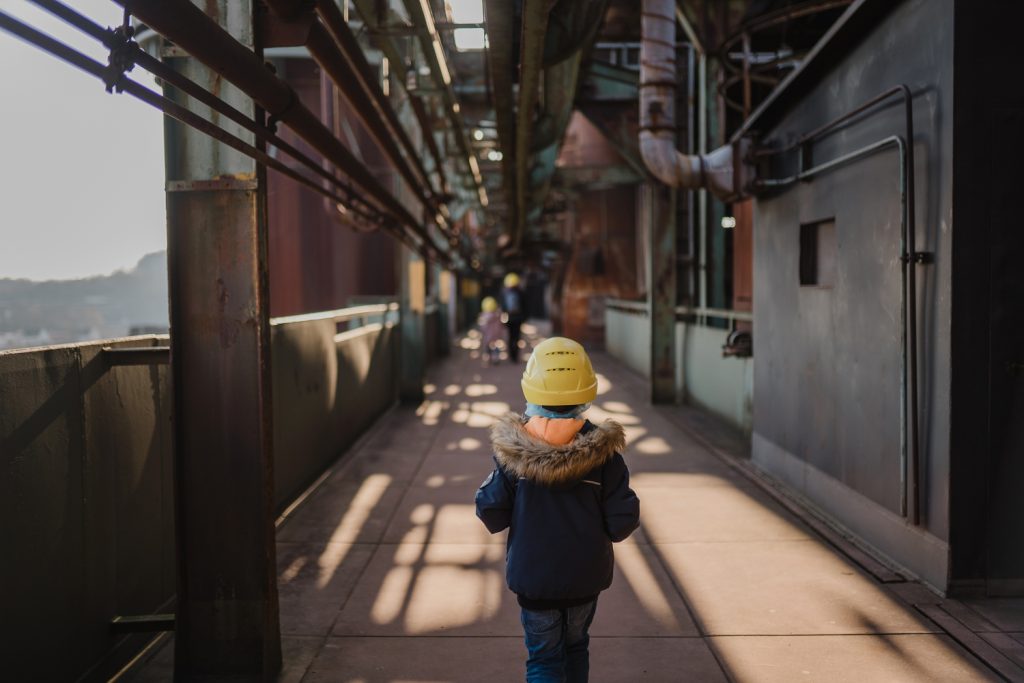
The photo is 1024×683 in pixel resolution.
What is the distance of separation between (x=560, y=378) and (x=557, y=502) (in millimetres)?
444

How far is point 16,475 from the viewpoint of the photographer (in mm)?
3211

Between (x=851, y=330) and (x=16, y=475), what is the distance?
17.2 ft

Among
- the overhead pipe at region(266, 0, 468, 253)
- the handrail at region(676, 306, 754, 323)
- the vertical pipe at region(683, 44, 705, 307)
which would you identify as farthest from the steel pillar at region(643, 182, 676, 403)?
the overhead pipe at region(266, 0, 468, 253)

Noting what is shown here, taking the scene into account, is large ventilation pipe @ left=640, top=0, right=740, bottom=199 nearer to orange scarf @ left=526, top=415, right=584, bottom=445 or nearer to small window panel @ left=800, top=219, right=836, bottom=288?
small window panel @ left=800, top=219, right=836, bottom=288

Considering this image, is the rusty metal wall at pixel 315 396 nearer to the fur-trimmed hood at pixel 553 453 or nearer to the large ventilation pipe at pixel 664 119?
the fur-trimmed hood at pixel 553 453

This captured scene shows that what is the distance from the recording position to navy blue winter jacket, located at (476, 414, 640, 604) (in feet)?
10.2

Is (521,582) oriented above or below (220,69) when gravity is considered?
below

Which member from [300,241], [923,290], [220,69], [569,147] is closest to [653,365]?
[300,241]

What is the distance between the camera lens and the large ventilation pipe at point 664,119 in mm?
8719

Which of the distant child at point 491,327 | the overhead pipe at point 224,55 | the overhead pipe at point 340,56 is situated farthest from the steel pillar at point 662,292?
the overhead pipe at point 224,55

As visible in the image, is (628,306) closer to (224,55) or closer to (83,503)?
(83,503)

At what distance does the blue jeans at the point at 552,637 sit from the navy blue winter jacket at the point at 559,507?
84 mm

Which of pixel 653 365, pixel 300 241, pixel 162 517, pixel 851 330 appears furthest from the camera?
pixel 300 241

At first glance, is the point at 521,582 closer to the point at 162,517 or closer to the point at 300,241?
the point at 162,517
